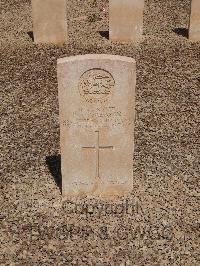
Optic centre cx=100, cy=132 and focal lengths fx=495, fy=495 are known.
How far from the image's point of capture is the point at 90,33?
11578mm

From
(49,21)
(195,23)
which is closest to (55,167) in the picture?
(49,21)

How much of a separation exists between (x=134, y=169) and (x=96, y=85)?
1622 mm

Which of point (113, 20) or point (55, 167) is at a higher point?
point (113, 20)

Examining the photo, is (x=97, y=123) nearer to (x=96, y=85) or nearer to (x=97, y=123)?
(x=97, y=123)

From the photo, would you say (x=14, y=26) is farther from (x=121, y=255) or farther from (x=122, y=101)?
(x=121, y=255)

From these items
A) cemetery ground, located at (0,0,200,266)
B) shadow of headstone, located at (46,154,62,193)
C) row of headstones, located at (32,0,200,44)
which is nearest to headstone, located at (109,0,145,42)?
row of headstones, located at (32,0,200,44)

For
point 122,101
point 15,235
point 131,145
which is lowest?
point 15,235

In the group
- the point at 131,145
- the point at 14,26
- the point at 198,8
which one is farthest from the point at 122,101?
the point at 14,26

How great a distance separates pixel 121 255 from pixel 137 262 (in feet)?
0.61

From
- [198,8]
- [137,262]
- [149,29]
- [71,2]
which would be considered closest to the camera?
[137,262]

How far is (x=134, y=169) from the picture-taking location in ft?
20.9

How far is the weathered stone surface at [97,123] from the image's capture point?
5113 millimetres

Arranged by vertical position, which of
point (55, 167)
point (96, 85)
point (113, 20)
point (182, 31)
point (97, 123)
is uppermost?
point (96, 85)

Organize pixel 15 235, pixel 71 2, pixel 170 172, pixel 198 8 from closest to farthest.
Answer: pixel 15 235, pixel 170 172, pixel 198 8, pixel 71 2
